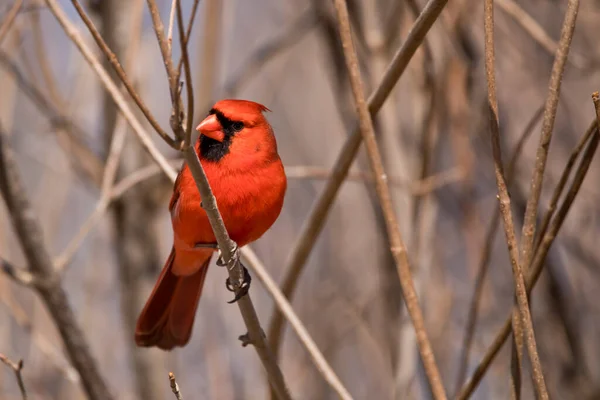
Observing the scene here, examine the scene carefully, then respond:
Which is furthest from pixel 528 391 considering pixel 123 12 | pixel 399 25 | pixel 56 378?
pixel 56 378

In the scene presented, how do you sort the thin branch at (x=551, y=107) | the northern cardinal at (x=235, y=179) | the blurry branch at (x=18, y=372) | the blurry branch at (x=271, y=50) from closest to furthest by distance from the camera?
1. the thin branch at (x=551, y=107)
2. the blurry branch at (x=18, y=372)
3. the northern cardinal at (x=235, y=179)
4. the blurry branch at (x=271, y=50)

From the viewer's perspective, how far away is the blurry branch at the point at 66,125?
7.46ft

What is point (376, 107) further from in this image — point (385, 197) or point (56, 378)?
point (56, 378)

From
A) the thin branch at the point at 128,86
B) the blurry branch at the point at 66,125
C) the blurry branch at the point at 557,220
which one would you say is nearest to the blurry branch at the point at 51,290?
the blurry branch at the point at 66,125

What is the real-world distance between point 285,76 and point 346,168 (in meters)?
2.17

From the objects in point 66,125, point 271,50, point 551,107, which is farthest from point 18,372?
point 271,50

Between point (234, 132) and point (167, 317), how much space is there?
522 mm

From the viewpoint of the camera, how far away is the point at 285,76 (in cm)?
356

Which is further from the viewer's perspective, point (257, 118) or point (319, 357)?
point (257, 118)

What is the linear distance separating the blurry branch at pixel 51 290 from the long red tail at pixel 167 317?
7.6 inches

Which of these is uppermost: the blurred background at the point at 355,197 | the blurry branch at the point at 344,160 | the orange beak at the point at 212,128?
the blurred background at the point at 355,197

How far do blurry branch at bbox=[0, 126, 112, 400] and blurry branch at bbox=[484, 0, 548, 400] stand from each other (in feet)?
4.07

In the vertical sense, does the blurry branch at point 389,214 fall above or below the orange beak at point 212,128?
below

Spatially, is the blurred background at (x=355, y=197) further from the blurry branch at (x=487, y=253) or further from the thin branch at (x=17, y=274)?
the blurry branch at (x=487, y=253)
